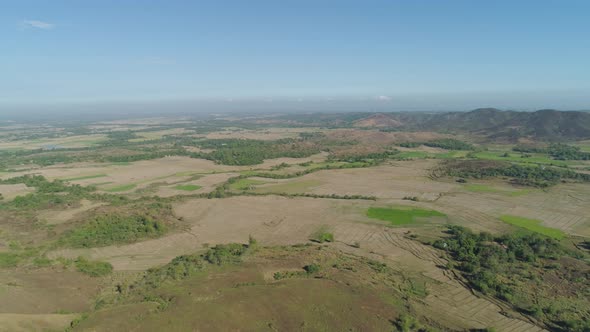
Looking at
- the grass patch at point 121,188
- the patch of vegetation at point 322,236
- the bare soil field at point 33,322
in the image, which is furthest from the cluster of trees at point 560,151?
the bare soil field at point 33,322

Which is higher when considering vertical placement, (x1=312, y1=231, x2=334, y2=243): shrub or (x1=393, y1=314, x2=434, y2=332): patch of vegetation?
(x1=393, y1=314, x2=434, y2=332): patch of vegetation

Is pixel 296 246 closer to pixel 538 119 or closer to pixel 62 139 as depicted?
pixel 538 119

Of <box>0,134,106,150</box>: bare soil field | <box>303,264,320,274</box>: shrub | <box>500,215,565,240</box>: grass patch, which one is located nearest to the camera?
<box>303,264,320,274</box>: shrub

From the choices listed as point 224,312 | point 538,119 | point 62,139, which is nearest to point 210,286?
Result: point 224,312

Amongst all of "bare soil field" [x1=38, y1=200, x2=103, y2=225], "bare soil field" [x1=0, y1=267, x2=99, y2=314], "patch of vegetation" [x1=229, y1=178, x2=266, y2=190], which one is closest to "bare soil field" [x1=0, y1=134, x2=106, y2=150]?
"bare soil field" [x1=38, y1=200, x2=103, y2=225]

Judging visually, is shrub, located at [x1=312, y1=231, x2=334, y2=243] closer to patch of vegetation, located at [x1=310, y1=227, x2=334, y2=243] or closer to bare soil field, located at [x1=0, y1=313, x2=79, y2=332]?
patch of vegetation, located at [x1=310, y1=227, x2=334, y2=243]

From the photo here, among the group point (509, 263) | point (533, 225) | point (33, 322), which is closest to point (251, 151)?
point (533, 225)
